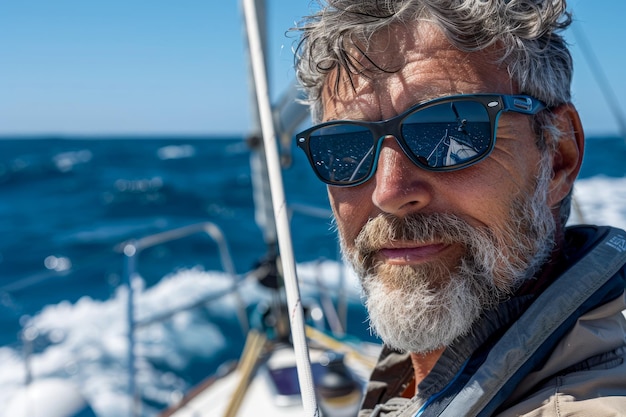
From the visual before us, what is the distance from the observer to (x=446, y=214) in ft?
3.10

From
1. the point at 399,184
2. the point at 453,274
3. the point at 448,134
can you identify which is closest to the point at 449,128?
the point at 448,134

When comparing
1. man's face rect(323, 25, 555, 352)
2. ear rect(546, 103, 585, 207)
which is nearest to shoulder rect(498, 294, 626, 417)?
man's face rect(323, 25, 555, 352)

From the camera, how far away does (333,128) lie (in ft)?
3.57

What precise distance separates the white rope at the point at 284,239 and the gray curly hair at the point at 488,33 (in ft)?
0.52

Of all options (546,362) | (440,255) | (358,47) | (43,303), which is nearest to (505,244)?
(440,255)

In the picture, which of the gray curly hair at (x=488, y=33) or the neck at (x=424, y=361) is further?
the neck at (x=424, y=361)

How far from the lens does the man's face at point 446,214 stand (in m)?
0.94

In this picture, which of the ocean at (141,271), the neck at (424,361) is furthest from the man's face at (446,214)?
the ocean at (141,271)

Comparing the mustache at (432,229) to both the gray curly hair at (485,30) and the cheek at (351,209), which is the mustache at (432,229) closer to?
the cheek at (351,209)

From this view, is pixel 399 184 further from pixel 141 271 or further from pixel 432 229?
pixel 141 271

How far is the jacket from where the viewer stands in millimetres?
750

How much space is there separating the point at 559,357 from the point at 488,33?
52cm

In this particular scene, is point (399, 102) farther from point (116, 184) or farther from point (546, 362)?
point (116, 184)

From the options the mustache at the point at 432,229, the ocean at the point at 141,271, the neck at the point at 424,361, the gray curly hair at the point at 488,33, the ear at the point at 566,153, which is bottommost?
the ocean at the point at 141,271
